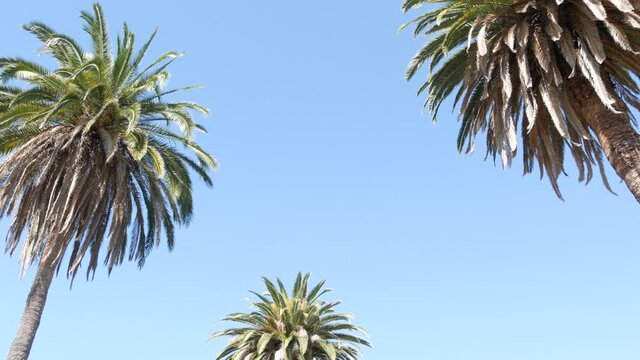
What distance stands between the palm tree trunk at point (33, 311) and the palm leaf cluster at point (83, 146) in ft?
1.36

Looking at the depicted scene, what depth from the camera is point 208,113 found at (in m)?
20.0

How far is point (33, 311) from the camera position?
1562cm

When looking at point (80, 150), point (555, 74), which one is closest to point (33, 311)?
point (80, 150)

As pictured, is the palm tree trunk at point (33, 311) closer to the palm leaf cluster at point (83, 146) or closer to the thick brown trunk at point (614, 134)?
the palm leaf cluster at point (83, 146)

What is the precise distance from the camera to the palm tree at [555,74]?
12508 mm

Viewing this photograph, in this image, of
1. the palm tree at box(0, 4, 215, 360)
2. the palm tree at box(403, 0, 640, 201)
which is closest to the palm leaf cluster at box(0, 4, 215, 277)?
the palm tree at box(0, 4, 215, 360)

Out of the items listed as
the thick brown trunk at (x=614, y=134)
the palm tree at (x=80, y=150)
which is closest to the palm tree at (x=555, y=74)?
the thick brown trunk at (x=614, y=134)

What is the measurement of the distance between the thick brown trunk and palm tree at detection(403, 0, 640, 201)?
0.8 inches

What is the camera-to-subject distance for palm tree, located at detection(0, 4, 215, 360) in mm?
16688

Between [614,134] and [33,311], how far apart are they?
48.3ft

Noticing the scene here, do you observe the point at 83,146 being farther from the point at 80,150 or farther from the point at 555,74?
the point at 555,74

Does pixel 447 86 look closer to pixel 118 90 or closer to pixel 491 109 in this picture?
pixel 491 109

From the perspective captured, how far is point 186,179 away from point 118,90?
3.79 meters

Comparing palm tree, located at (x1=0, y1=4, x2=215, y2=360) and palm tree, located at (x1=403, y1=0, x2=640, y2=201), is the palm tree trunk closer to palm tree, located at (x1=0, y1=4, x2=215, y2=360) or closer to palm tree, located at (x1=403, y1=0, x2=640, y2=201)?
palm tree, located at (x1=0, y1=4, x2=215, y2=360)
